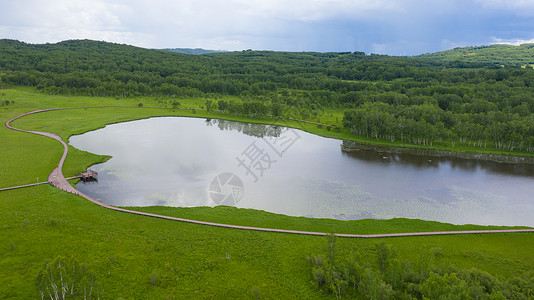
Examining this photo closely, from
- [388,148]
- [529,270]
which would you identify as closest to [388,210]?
[529,270]

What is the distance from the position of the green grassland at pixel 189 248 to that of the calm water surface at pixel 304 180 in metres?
4.02

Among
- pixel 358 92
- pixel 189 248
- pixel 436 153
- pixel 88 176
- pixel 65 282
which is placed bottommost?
pixel 65 282

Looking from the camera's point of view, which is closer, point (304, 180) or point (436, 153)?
point (304, 180)

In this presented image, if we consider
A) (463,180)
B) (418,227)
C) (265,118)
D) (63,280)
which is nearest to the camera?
(63,280)

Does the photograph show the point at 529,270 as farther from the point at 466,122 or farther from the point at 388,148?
the point at 466,122

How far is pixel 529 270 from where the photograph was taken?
29047mm

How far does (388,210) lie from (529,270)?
613 inches

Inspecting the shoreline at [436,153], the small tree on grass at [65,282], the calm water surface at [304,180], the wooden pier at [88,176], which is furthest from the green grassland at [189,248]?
the shoreline at [436,153]

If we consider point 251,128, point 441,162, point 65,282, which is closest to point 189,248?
point 65,282

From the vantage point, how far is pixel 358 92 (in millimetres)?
121312

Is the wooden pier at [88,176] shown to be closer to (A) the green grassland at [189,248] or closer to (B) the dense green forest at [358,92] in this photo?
(A) the green grassland at [189,248]

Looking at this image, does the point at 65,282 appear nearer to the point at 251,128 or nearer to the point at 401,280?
the point at 401,280

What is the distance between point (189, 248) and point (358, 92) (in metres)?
105

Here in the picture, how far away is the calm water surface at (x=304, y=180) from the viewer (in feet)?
140
